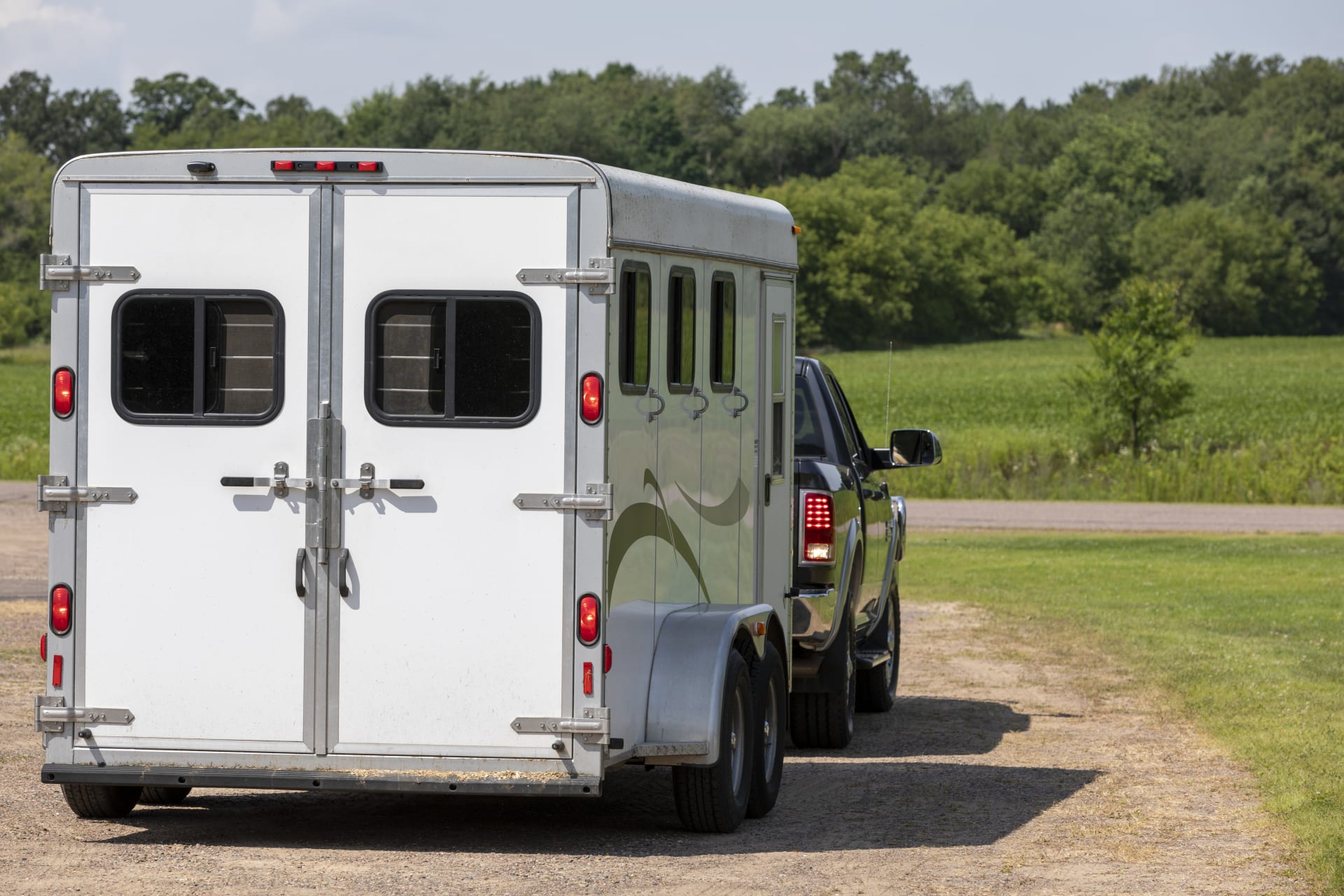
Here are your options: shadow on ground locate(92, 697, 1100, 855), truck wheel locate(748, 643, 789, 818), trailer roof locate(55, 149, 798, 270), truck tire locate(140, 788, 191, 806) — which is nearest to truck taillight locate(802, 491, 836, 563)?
shadow on ground locate(92, 697, 1100, 855)

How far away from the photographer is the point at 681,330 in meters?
8.12

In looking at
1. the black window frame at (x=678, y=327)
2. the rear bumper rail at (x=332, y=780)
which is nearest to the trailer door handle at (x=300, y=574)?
the rear bumper rail at (x=332, y=780)

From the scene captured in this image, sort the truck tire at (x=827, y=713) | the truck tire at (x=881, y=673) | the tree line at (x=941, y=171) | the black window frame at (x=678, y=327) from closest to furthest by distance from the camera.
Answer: the black window frame at (x=678, y=327) < the truck tire at (x=827, y=713) < the truck tire at (x=881, y=673) < the tree line at (x=941, y=171)

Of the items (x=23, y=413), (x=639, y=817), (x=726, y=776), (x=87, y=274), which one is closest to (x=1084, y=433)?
(x=639, y=817)

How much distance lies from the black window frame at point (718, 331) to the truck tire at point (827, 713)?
2.46 metres

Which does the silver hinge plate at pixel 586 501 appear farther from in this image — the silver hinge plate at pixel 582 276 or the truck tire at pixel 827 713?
the truck tire at pixel 827 713

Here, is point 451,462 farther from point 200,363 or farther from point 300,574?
point 200,363

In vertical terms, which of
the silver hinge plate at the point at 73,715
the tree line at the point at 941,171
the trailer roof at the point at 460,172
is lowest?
the silver hinge plate at the point at 73,715

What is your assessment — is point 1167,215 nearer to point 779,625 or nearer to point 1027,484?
point 1027,484

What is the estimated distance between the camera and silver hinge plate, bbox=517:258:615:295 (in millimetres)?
7184

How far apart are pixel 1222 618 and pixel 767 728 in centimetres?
1053

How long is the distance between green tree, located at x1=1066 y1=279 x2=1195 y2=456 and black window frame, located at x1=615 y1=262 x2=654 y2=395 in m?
29.0

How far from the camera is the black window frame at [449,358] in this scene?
722 centimetres

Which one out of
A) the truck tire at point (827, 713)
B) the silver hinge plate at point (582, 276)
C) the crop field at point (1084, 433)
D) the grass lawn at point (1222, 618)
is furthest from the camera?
the crop field at point (1084, 433)
